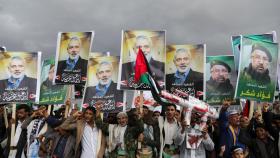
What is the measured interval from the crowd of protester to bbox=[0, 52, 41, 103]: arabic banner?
2065mm

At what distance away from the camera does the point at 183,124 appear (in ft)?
20.8

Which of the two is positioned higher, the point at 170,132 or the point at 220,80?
the point at 220,80

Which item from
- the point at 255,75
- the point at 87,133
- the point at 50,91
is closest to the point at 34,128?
the point at 87,133

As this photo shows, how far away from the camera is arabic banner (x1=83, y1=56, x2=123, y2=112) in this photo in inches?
367

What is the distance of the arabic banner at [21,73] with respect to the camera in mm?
9180

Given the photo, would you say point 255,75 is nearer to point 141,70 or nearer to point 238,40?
point 238,40

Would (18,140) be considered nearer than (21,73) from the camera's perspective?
Yes

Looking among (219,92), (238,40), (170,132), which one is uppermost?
(238,40)

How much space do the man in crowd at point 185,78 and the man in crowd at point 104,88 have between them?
4.74ft

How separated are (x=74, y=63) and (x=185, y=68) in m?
2.74

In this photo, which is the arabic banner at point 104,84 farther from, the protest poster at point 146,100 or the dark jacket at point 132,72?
the dark jacket at point 132,72

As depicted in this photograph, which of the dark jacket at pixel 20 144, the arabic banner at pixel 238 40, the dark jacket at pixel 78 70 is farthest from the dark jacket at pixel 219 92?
the dark jacket at pixel 20 144

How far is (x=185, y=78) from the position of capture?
28.3 ft

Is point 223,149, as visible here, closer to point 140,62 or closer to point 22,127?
point 140,62
